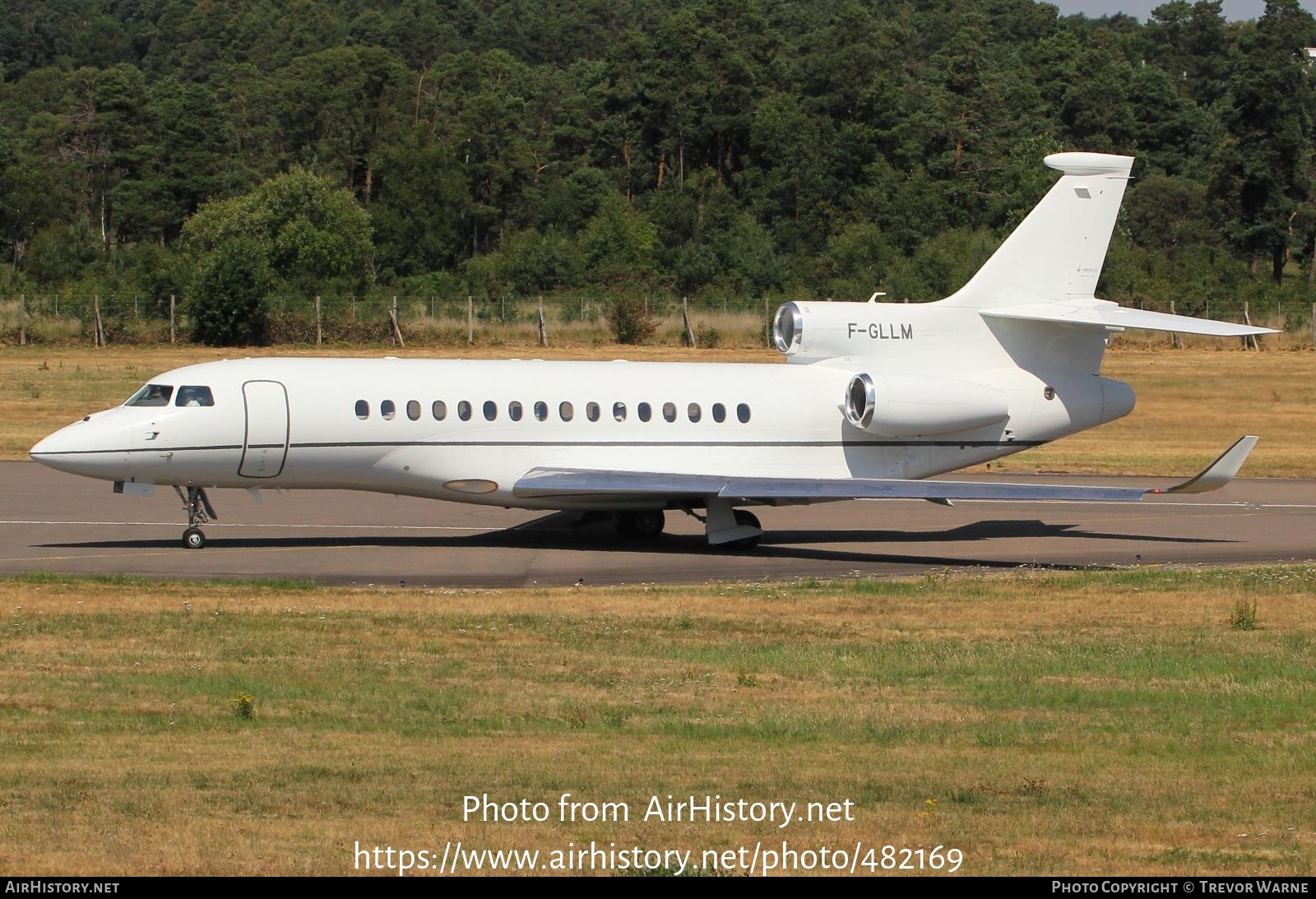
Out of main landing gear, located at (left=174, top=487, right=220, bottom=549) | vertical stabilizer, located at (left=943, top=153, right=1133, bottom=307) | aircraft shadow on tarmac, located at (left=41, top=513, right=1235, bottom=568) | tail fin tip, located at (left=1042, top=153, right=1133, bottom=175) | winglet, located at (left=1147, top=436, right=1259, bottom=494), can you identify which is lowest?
aircraft shadow on tarmac, located at (left=41, top=513, right=1235, bottom=568)

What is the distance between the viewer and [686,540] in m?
26.6

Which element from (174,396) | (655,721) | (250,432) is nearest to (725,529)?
(250,432)

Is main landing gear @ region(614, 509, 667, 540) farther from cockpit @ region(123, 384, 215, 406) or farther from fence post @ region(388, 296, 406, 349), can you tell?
fence post @ region(388, 296, 406, 349)

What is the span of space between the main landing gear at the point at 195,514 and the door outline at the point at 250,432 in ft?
3.28

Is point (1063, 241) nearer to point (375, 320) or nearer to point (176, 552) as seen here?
point (176, 552)

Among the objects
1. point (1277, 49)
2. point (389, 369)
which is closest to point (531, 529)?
point (389, 369)

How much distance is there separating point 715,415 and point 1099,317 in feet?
20.4

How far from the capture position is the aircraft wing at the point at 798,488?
24203mm

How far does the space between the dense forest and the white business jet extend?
38.5m

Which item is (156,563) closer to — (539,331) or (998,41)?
(539,331)

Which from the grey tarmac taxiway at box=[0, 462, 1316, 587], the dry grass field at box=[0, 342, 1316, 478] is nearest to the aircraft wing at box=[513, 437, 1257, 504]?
the grey tarmac taxiway at box=[0, 462, 1316, 587]

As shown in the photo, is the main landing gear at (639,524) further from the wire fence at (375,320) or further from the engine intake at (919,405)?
the wire fence at (375,320)

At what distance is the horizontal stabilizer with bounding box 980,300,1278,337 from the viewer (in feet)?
80.6

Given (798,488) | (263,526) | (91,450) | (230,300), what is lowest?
(263,526)
